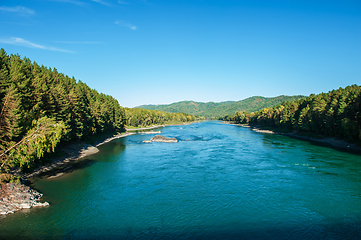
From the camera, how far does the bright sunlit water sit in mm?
17375

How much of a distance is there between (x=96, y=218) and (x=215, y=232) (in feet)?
38.3

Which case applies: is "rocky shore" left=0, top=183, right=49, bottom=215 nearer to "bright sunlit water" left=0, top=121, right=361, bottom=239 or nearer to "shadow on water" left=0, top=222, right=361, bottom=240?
"bright sunlit water" left=0, top=121, right=361, bottom=239

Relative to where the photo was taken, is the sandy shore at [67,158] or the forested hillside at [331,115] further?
the forested hillside at [331,115]

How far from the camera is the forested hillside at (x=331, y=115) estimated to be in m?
53.6

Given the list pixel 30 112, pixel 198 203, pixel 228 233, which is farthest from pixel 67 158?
pixel 228 233

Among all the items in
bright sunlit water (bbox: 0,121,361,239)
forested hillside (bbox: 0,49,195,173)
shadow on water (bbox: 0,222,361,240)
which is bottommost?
shadow on water (bbox: 0,222,361,240)

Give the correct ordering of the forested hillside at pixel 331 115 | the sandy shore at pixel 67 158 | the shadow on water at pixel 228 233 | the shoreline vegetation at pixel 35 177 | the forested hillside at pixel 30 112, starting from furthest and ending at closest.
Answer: the forested hillside at pixel 331 115 → the sandy shore at pixel 67 158 → the forested hillside at pixel 30 112 → the shoreline vegetation at pixel 35 177 → the shadow on water at pixel 228 233

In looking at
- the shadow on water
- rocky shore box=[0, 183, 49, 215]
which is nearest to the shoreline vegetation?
rocky shore box=[0, 183, 49, 215]

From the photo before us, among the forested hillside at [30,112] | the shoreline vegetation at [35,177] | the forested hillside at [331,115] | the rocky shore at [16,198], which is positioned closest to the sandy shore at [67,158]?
the shoreline vegetation at [35,177]

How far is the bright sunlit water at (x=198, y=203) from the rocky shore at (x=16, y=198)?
1184 mm

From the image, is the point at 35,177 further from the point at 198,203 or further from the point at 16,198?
the point at 198,203

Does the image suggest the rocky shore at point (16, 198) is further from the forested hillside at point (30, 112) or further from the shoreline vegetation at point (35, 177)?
the forested hillside at point (30, 112)

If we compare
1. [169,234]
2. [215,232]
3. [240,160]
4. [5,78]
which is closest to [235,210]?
[215,232]

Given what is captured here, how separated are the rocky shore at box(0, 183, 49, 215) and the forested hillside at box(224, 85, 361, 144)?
2695 inches
